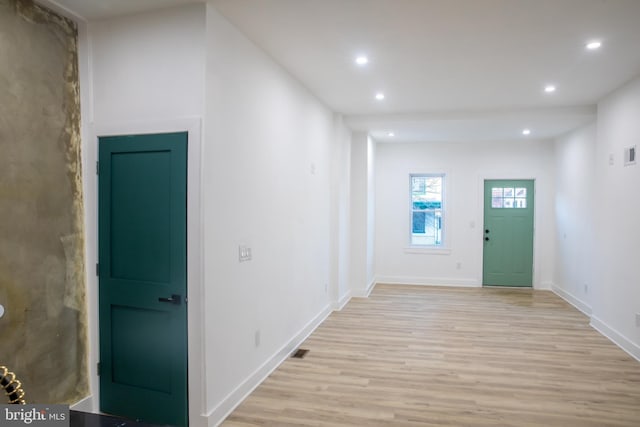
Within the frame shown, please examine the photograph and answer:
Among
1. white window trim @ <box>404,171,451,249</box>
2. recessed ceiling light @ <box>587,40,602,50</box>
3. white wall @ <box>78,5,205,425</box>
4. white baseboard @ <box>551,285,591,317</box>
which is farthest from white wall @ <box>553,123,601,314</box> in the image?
white wall @ <box>78,5,205,425</box>

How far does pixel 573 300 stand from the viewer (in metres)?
6.45

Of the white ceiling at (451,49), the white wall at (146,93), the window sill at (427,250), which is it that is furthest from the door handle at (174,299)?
the window sill at (427,250)

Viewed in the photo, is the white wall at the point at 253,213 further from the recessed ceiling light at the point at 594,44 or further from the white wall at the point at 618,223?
the white wall at the point at 618,223

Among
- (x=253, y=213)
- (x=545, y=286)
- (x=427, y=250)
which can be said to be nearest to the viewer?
(x=253, y=213)

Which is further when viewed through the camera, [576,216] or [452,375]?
[576,216]

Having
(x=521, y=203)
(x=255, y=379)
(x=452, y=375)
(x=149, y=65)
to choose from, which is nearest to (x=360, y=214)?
(x=521, y=203)

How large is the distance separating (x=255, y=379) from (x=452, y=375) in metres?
1.79

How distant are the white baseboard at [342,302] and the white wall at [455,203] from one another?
1.75m

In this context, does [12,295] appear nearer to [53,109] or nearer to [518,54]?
[53,109]

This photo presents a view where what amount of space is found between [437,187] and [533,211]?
1813 millimetres

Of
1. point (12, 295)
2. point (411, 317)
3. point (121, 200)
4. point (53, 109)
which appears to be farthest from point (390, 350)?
point (53, 109)

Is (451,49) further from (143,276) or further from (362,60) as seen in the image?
(143,276)

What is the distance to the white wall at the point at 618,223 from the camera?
428 centimetres

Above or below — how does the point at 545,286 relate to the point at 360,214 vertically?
below
